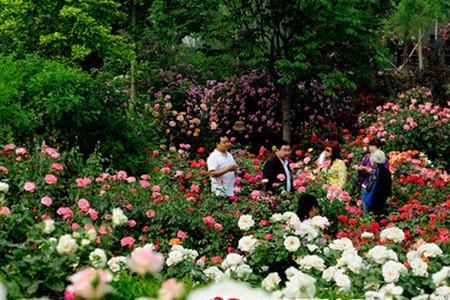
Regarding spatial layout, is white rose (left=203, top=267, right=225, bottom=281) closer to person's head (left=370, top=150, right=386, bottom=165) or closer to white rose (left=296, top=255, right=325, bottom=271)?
white rose (left=296, top=255, right=325, bottom=271)

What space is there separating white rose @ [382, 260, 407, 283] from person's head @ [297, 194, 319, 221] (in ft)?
7.20

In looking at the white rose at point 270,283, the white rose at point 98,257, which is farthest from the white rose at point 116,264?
the white rose at point 98,257

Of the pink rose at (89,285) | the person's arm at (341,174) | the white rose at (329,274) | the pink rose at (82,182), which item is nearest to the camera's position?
the pink rose at (89,285)

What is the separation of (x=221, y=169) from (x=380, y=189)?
6.56ft

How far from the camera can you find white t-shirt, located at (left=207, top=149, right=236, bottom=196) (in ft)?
28.9

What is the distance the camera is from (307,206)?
22.0 feet

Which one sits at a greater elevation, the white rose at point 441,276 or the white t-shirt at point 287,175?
the white rose at point 441,276

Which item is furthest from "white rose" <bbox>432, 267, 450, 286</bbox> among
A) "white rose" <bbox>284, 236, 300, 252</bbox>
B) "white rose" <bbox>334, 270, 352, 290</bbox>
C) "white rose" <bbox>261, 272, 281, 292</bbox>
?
"white rose" <bbox>284, 236, 300, 252</bbox>

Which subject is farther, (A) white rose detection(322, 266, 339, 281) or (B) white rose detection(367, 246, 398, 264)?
(B) white rose detection(367, 246, 398, 264)

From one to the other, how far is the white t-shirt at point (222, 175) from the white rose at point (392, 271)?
4351 millimetres

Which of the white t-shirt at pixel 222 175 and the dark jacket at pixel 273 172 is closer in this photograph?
the white t-shirt at pixel 222 175

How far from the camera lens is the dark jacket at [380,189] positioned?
363 inches

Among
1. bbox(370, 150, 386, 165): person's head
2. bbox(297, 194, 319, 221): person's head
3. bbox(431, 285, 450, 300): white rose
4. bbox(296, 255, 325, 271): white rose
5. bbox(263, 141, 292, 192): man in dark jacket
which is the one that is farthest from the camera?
bbox(370, 150, 386, 165): person's head

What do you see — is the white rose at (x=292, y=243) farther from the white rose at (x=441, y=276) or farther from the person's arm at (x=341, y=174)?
the person's arm at (x=341, y=174)
